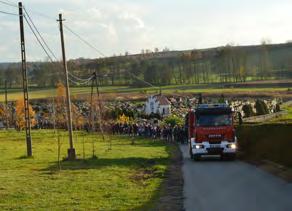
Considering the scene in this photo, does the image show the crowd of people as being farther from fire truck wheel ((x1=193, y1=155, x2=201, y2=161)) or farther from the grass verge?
fire truck wheel ((x1=193, y1=155, x2=201, y2=161))

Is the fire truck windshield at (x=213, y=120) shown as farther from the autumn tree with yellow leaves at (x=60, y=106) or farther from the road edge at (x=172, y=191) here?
the autumn tree with yellow leaves at (x=60, y=106)

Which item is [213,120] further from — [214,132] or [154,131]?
[154,131]

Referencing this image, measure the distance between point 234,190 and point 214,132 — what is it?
11.5m

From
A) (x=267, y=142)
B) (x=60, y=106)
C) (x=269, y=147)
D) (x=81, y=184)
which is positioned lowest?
(x=81, y=184)

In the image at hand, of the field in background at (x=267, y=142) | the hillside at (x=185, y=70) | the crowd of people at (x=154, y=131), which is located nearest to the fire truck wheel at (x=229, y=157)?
the field in background at (x=267, y=142)

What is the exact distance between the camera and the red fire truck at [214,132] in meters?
28.9

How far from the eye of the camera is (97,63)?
16125 cm

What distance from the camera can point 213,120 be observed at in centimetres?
2916

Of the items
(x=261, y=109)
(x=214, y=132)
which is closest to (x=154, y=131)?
(x=261, y=109)

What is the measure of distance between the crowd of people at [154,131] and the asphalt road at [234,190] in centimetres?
2645

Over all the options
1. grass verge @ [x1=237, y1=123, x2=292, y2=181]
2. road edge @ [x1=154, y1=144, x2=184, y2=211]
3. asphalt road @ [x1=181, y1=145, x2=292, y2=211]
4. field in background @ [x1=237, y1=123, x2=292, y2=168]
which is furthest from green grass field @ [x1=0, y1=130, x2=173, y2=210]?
field in background @ [x1=237, y1=123, x2=292, y2=168]

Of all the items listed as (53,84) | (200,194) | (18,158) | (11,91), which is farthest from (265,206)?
(11,91)

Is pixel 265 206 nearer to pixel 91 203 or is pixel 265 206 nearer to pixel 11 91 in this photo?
pixel 91 203

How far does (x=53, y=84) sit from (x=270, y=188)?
131 m
